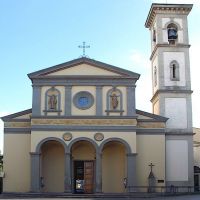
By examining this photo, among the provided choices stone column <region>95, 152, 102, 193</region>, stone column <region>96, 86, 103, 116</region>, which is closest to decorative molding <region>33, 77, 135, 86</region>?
stone column <region>96, 86, 103, 116</region>

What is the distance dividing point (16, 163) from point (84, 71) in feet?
28.6

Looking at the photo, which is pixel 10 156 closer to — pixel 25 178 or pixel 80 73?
pixel 25 178

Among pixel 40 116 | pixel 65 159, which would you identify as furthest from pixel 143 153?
pixel 40 116

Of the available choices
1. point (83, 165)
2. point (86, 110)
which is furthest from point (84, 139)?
point (83, 165)

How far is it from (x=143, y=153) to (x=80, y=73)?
7799 mm

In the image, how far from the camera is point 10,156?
3488 centimetres

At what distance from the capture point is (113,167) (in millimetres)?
35625

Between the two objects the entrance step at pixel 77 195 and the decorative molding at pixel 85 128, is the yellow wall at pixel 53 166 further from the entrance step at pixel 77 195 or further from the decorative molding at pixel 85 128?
the entrance step at pixel 77 195

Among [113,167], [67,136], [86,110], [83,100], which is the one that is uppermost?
[83,100]

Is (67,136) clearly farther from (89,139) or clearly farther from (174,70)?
(174,70)

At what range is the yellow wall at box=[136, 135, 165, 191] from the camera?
34656 mm

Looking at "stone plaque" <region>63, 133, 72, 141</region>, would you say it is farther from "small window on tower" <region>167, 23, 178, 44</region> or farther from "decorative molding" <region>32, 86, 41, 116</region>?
"small window on tower" <region>167, 23, 178, 44</region>

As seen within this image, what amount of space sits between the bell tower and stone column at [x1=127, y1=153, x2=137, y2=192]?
11.5 feet

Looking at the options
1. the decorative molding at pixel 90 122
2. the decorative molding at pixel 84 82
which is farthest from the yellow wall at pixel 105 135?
the decorative molding at pixel 84 82
